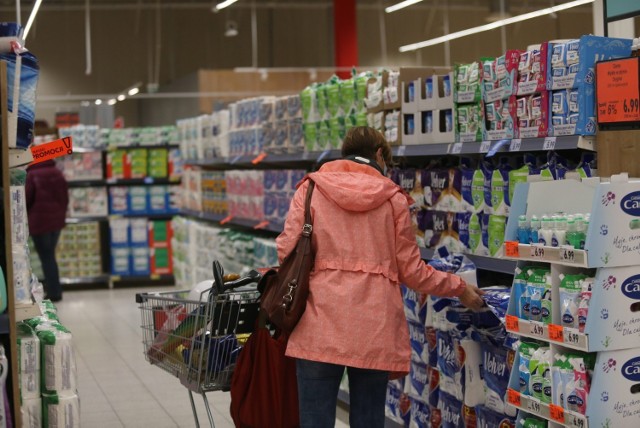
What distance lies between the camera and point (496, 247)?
14.5 feet

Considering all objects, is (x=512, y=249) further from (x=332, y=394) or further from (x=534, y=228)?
(x=332, y=394)

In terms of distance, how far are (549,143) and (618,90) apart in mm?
359

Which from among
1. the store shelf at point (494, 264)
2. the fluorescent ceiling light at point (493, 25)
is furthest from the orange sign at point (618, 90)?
the fluorescent ceiling light at point (493, 25)

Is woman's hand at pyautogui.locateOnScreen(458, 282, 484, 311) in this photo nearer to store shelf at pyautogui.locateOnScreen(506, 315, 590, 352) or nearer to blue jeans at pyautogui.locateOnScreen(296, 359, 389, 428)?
store shelf at pyautogui.locateOnScreen(506, 315, 590, 352)

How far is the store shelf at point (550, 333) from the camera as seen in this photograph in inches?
131

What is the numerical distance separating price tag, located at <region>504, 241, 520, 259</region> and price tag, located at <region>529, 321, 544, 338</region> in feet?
0.87

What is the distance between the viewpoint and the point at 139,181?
1347 cm

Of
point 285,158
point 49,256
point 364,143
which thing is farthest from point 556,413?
point 49,256

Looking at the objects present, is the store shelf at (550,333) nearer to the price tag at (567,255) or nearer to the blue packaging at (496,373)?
the price tag at (567,255)

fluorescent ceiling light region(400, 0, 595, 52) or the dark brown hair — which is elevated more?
fluorescent ceiling light region(400, 0, 595, 52)

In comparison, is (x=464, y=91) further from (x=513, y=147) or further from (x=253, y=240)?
(x=253, y=240)

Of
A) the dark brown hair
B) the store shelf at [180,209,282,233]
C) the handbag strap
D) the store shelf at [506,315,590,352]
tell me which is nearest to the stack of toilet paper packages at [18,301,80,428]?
the handbag strap

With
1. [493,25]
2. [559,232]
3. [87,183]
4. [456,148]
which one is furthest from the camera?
[493,25]

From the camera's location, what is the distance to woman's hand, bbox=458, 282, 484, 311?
4.05 meters
